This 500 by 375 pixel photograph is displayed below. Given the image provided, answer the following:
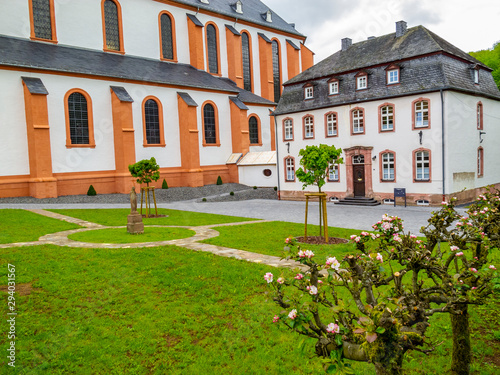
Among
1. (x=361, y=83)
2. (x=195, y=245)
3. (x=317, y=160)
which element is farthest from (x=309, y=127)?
(x=195, y=245)

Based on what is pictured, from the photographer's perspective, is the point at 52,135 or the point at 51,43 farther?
the point at 51,43

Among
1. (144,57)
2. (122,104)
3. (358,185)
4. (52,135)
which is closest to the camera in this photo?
(358,185)

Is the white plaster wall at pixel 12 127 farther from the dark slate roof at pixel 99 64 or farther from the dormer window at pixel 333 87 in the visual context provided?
the dormer window at pixel 333 87

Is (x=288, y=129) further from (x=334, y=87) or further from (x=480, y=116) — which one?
(x=480, y=116)

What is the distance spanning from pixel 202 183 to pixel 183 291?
2540 centimetres

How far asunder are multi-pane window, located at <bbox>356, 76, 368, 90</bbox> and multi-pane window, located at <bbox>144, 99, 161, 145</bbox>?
51.9 ft

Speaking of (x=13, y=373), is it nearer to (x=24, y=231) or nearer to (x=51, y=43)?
(x=24, y=231)

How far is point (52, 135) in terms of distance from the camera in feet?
83.7

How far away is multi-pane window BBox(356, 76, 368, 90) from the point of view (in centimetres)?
2317

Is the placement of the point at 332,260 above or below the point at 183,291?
above

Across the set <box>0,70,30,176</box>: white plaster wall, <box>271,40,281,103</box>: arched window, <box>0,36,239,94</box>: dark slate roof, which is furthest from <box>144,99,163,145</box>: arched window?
<box>271,40,281,103</box>: arched window

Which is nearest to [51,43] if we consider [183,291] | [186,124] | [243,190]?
[186,124]

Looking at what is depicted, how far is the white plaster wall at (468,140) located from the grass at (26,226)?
1849cm

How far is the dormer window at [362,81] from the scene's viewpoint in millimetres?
23094
